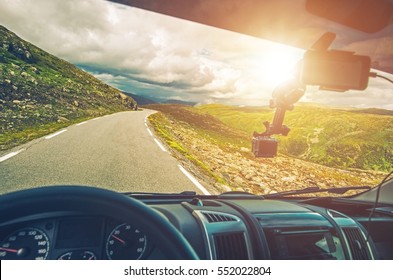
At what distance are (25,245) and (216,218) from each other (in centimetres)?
110

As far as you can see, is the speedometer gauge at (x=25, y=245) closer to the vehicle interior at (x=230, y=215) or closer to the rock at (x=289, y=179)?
the vehicle interior at (x=230, y=215)

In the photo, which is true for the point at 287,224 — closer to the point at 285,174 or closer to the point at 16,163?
the point at 16,163

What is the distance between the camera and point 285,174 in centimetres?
1116

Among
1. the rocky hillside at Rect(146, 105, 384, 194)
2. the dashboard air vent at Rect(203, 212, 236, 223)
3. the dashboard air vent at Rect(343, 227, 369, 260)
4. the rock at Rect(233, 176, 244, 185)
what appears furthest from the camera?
the rock at Rect(233, 176, 244, 185)

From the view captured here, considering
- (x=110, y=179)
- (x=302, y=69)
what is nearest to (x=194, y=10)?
(x=302, y=69)

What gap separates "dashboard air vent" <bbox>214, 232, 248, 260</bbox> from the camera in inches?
77.3

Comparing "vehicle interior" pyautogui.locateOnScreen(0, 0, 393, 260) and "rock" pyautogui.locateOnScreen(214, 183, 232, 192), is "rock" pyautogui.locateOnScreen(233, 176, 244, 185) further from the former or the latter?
"vehicle interior" pyautogui.locateOnScreen(0, 0, 393, 260)

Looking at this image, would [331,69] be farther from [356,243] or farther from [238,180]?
[238,180]

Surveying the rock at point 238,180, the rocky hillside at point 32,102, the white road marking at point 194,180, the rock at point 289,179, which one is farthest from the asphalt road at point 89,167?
the rock at point 289,179

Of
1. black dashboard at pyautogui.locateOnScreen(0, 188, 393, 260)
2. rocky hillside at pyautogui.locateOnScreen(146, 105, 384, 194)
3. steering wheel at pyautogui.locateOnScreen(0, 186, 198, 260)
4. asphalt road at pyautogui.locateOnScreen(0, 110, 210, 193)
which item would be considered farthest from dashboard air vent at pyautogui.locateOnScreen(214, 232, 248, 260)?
rocky hillside at pyautogui.locateOnScreen(146, 105, 384, 194)

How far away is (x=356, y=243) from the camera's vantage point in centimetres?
245

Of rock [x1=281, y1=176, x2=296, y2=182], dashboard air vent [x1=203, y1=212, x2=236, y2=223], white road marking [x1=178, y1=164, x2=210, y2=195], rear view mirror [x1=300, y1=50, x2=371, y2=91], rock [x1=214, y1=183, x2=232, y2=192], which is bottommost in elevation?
rock [x1=214, y1=183, x2=232, y2=192]

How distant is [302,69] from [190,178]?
23.3 ft

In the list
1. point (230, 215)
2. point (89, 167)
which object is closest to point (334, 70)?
point (230, 215)
